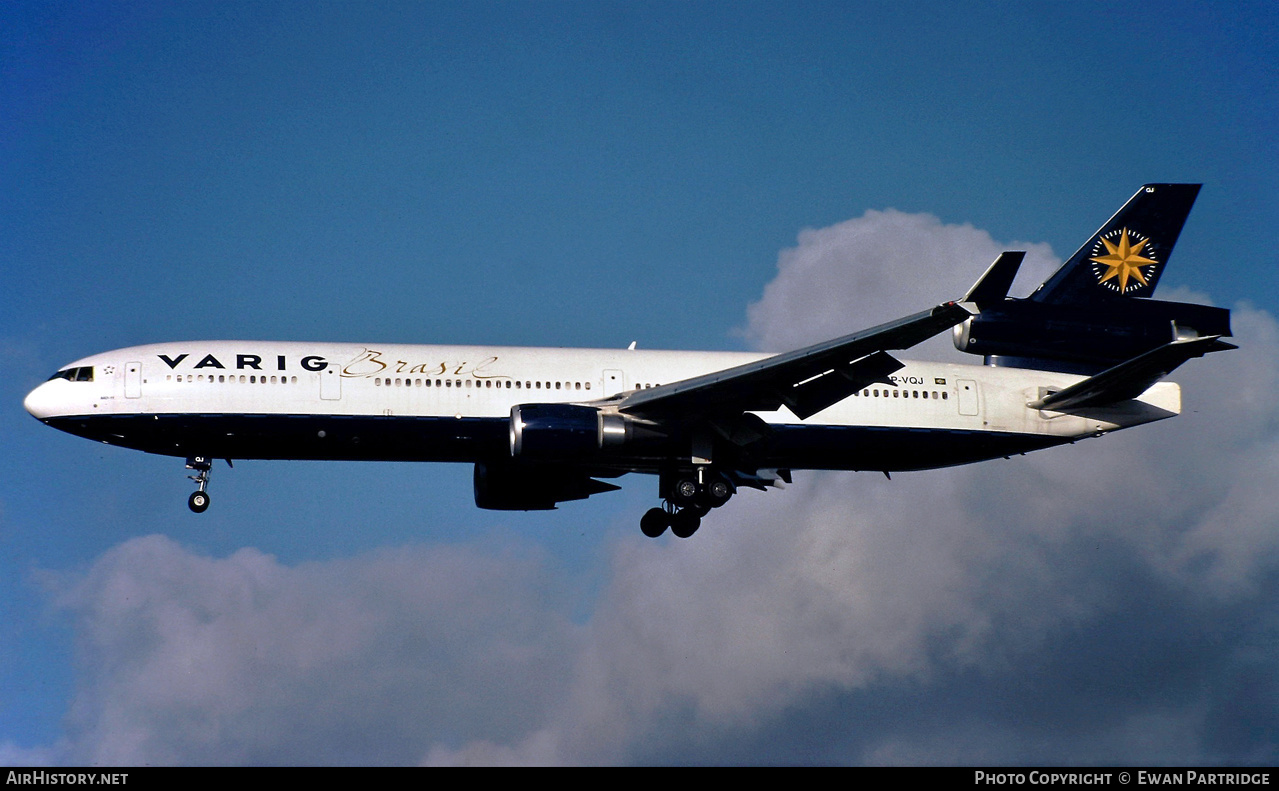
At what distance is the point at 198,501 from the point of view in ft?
147

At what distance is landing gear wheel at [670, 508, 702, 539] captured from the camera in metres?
45.6

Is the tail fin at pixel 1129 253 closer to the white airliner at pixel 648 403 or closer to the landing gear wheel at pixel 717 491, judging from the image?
the white airliner at pixel 648 403

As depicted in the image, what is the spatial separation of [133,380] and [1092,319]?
1151 inches

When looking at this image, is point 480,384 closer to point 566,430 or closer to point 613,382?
point 613,382

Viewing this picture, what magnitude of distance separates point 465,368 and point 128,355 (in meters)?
9.80

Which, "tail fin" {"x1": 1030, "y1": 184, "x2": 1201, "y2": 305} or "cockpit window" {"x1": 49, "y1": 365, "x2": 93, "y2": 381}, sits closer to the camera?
"cockpit window" {"x1": 49, "y1": 365, "x2": 93, "y2": 381}

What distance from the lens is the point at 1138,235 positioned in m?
50.9

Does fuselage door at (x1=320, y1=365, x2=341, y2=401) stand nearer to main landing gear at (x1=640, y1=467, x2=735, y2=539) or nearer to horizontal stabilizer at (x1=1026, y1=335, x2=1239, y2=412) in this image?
main landing gear at (x1=640, y1=467, x2=735, y2=539)

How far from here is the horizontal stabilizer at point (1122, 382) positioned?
41.4m

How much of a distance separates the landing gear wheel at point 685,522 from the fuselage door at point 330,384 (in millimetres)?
10842

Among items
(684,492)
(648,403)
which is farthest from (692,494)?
(648,403)

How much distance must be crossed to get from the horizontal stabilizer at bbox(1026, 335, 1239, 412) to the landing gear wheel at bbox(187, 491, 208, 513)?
25358 millimetres

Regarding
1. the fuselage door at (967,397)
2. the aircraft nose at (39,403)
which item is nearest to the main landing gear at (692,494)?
the fuselage door at (967,397)

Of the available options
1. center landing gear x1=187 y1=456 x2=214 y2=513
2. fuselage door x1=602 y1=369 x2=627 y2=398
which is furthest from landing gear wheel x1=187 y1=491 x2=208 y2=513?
fuselage door x1=602 y1=369 x2=627 y2=398
